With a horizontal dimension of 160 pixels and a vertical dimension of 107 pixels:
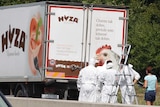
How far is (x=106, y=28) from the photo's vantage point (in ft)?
66.6

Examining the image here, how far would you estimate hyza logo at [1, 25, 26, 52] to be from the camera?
2164 centimetres

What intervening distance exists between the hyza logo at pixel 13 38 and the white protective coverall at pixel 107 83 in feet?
12.2

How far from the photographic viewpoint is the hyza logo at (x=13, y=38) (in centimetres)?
2164

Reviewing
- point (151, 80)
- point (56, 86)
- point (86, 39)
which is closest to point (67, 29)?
point (86, 39)

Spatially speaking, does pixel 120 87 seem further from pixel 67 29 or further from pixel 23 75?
pixel 23 75

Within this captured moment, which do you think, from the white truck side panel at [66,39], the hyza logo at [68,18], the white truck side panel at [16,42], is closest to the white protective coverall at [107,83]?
the white truck side panel at [66,39]

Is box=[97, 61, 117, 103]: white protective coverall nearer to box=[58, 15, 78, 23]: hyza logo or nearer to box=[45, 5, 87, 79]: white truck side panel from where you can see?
box=[45, 5, 87, 79]: white truck side panel

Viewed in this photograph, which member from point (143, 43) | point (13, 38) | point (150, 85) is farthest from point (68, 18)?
point (143, 43)

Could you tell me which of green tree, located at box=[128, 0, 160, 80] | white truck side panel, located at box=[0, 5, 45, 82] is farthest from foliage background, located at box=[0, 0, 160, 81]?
white truck side panel, located at box=[0, 5, 45, 82]

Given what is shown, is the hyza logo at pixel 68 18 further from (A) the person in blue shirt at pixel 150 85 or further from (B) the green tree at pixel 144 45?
(B) the green tree at pixel 144 45

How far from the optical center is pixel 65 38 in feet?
65.5

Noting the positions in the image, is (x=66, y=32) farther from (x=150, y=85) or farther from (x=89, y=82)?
(x=150, y=85)

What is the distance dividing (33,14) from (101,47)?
2244mm

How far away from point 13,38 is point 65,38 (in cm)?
278
